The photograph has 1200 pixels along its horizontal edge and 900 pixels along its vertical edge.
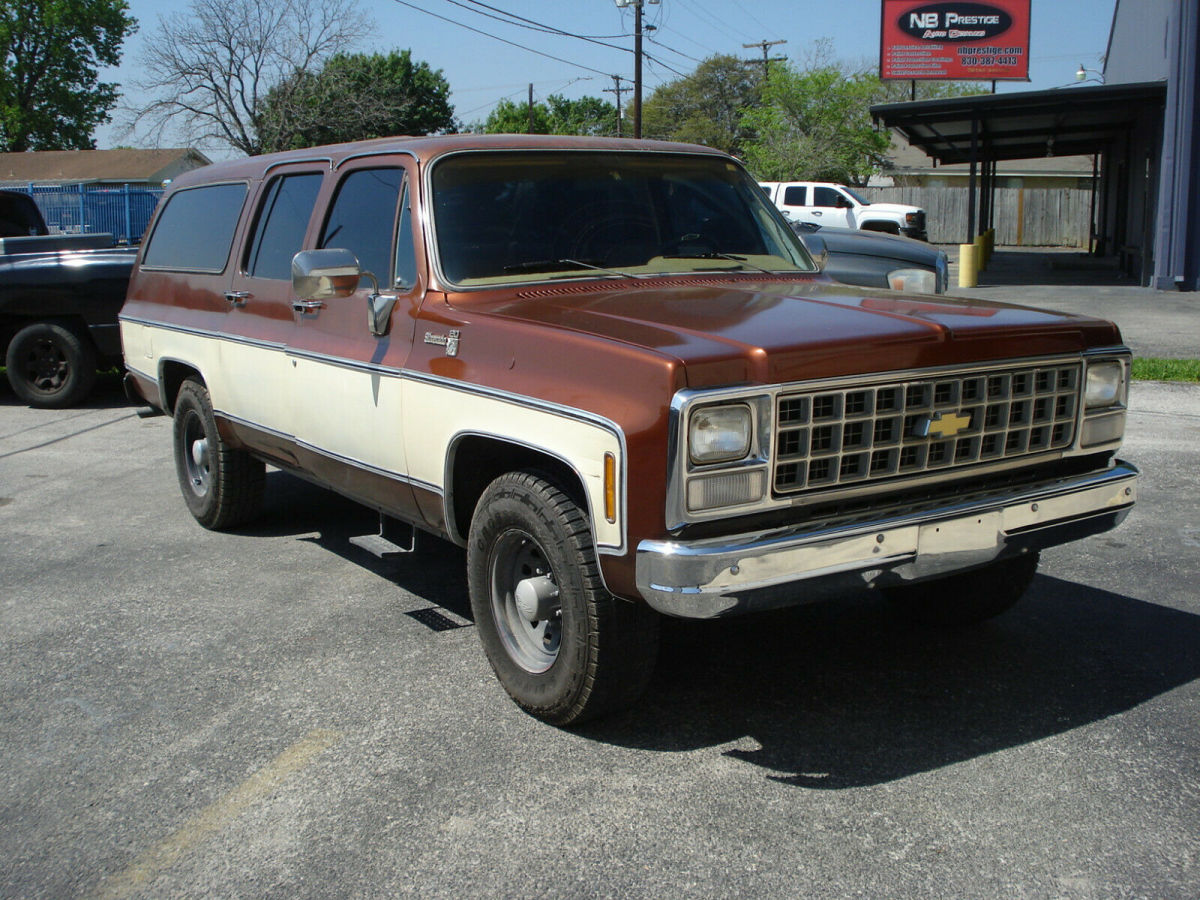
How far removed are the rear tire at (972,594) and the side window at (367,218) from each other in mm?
2427

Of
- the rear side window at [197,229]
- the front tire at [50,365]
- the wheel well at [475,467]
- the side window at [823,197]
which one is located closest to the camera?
the wheel well at [475,467]

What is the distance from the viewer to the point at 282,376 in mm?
5254

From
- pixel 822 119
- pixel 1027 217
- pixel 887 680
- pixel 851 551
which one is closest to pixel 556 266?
pixel 851 551

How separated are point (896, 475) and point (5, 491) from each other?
6.28 m

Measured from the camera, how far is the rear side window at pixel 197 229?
6.02m

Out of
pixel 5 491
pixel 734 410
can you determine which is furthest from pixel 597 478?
pixel 5 491

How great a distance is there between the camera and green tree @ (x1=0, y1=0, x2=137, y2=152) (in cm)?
6222

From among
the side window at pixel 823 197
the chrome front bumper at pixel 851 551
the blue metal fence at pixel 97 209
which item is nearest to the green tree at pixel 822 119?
the side window at pixel 823 197

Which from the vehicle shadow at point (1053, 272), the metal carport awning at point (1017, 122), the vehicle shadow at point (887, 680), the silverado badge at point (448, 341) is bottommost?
the vehicle shadow at point (887, 680)

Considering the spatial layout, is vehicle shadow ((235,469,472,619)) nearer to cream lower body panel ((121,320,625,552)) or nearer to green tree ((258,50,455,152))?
cream lower body panel ((121,320,625,552))

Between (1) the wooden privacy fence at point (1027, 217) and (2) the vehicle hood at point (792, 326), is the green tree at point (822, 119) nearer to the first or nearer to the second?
(1) the wooden privacy fence at point (1027, 217)

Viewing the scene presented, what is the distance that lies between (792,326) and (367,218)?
2063 mm

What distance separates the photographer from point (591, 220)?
15.3 feet

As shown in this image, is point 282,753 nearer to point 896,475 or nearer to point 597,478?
point 597,478
